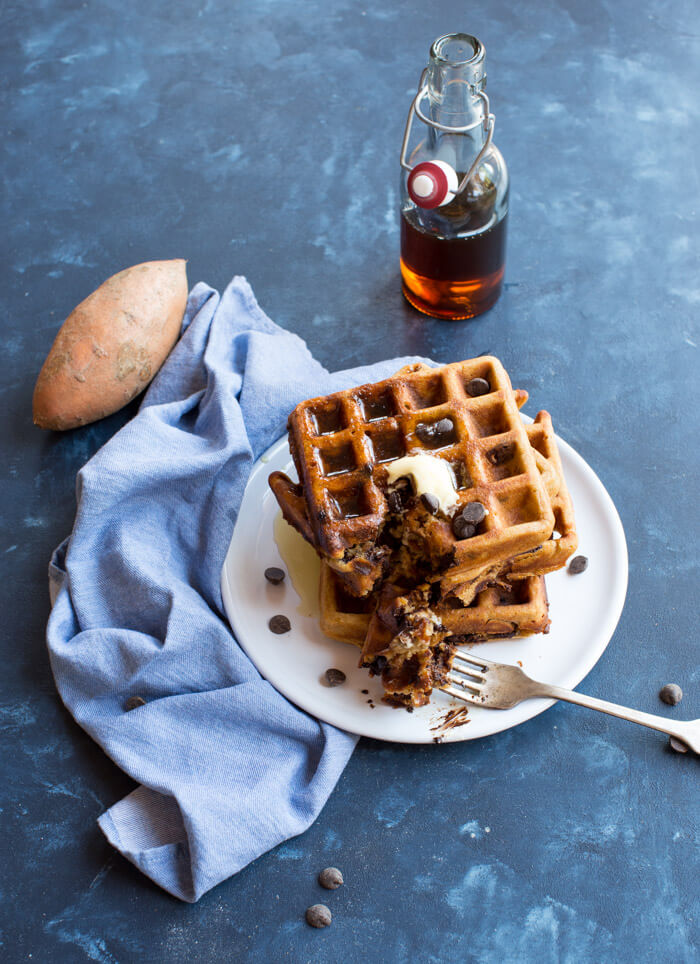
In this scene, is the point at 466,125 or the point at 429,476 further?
the point at 466,125

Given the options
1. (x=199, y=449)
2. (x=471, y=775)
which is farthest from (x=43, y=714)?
(x=471, y=775)

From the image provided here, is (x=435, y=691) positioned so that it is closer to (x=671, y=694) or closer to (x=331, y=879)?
(x=331, y=879)

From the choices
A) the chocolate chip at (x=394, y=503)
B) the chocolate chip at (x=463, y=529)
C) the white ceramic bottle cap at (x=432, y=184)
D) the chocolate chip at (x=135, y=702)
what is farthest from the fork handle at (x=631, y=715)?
the white ceramic bottle cap at (x=432, y=184)

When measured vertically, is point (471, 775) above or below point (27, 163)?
below

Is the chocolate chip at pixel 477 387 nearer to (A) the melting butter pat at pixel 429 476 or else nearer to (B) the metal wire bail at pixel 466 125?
(A) the melting butter pat at pixel 429 476

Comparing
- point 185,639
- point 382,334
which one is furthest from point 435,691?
point 382,334

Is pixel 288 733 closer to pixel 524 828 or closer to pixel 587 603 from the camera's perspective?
pixel 524 828

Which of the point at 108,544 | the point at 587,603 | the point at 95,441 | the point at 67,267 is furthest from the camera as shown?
the point at 67,267

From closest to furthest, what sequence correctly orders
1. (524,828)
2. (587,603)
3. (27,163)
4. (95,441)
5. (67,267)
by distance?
(524,828), (587,603), (95,441), (67,267), (27,163)
